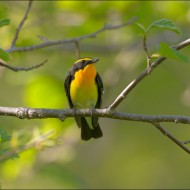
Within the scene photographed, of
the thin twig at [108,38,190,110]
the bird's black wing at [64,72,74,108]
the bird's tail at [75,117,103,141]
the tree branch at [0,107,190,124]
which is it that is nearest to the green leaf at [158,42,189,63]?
the thin twig at [108,38,190,110]

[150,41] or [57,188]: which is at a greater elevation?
[150,41]

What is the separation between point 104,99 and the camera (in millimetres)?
7613

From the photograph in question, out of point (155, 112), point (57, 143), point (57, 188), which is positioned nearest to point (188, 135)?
point (155, 112)

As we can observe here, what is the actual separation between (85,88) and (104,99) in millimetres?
1100

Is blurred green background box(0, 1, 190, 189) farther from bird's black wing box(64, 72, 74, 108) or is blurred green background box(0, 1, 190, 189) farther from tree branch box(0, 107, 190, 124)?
tree branch box(0, 107, 190, 124)

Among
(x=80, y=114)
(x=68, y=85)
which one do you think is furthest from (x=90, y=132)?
(x=80, y=114)

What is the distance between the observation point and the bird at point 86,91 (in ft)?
21.4

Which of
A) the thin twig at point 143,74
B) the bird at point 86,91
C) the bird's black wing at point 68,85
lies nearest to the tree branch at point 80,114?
the thin twig at point 143,74

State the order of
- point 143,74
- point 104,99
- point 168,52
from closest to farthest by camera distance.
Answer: point 168,52 < point 143,74 < point 104,99

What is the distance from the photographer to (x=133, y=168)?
11531 mm

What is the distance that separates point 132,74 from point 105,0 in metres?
3.64

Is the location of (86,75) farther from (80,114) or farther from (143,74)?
(143,74)

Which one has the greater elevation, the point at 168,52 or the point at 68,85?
the point at 168,52

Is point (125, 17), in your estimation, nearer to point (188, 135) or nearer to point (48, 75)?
point (48, 75)
